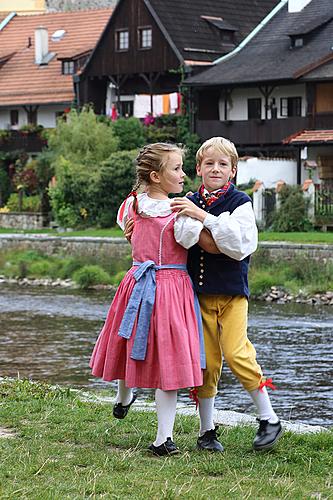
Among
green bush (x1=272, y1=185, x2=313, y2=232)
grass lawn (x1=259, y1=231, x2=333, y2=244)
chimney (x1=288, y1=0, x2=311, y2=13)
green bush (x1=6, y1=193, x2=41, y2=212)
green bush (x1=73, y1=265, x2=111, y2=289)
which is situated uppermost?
chimney (x1=288, y1=0, x2=311, y2=13)

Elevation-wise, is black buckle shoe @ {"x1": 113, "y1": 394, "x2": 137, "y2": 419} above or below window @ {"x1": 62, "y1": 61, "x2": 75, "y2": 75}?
below

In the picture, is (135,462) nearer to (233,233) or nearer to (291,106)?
(233,233)

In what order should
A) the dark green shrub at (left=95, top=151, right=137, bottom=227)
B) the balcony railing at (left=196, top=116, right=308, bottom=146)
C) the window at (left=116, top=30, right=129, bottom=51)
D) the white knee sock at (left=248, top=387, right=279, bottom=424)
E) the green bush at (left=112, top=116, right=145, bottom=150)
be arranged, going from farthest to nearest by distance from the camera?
the window at (left=116, top=30, right=129, bottom=51) < the green bush at (left=112, top=116, right=145, bottom=150) < the balcony railing at (left=196, top=116, right=308, bottom=146) < the dark green shrub at (left=95, top=151, right=137, bottom=227) < the white knee sock at (left=248, top=387, right=279, bottom=424)

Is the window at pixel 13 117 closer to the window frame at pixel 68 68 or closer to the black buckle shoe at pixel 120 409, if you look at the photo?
the window frame at pixel 68 68

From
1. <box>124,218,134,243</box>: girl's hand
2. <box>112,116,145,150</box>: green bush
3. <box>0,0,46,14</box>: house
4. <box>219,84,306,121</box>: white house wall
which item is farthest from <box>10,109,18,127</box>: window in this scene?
<box>124,218,134,243</box>: girl's hand

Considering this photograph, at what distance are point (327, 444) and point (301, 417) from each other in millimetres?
4438

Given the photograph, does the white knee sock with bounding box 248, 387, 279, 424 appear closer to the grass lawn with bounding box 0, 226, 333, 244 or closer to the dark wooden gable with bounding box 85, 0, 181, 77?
the grass lawn with bounding box 0, 226, 333, 244

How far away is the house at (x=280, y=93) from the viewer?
39656mm

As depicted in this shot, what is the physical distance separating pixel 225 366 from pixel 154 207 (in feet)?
29.7

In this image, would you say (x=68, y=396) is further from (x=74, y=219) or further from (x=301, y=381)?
(x=74, y=219)

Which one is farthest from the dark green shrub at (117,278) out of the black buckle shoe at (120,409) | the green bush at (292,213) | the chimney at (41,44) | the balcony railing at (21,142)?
the chimney at (41,44)

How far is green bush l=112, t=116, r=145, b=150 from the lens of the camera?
1666 inches

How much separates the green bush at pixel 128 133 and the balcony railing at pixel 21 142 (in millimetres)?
7185

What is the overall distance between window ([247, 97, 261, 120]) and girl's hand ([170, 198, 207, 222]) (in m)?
36.8
